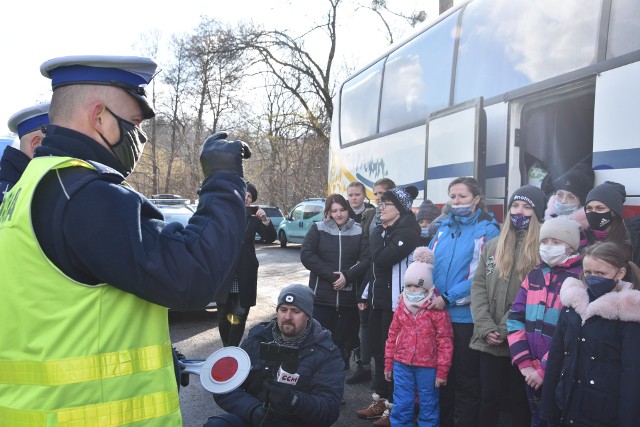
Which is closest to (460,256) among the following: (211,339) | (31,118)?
(31,118)

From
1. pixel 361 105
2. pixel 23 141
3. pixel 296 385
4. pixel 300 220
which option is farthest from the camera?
pixel 300 220

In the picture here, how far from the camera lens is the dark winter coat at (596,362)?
2732 millimetres

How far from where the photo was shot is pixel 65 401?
1382 mm

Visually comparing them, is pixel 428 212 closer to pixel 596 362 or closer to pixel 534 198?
pixel 534 198

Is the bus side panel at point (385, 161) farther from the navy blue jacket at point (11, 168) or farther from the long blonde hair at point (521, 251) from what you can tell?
the navy blue jacket at point (11, 168)

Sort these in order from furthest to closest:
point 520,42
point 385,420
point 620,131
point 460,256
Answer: point 520,42, point 385,420, point 460,256, point 620,131

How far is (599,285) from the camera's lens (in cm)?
297

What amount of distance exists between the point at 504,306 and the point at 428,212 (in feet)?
7.53

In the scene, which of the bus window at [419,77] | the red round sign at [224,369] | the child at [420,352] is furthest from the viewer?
the bus window at [419,77]

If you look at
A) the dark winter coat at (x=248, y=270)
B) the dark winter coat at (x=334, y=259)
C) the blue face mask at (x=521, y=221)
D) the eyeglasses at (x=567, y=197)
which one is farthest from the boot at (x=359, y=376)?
the eyeglasses at (x=567, y=197)

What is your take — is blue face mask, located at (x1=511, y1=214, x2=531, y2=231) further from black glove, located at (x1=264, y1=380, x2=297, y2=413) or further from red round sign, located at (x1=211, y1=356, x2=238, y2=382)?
red round sign, located at (x1=211, y1=356, x2=238, y2=382)

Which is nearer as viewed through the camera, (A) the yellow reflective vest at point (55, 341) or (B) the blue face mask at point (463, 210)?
(A) the yellow reflective vest at point (55, 341)

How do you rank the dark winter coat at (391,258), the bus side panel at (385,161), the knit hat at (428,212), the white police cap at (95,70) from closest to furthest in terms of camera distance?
the white police cap at (95,70), the dark winter coat at (391,258), the knit hat at (428,212), the bus side panel at (385,161)

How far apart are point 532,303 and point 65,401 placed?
115 inches
